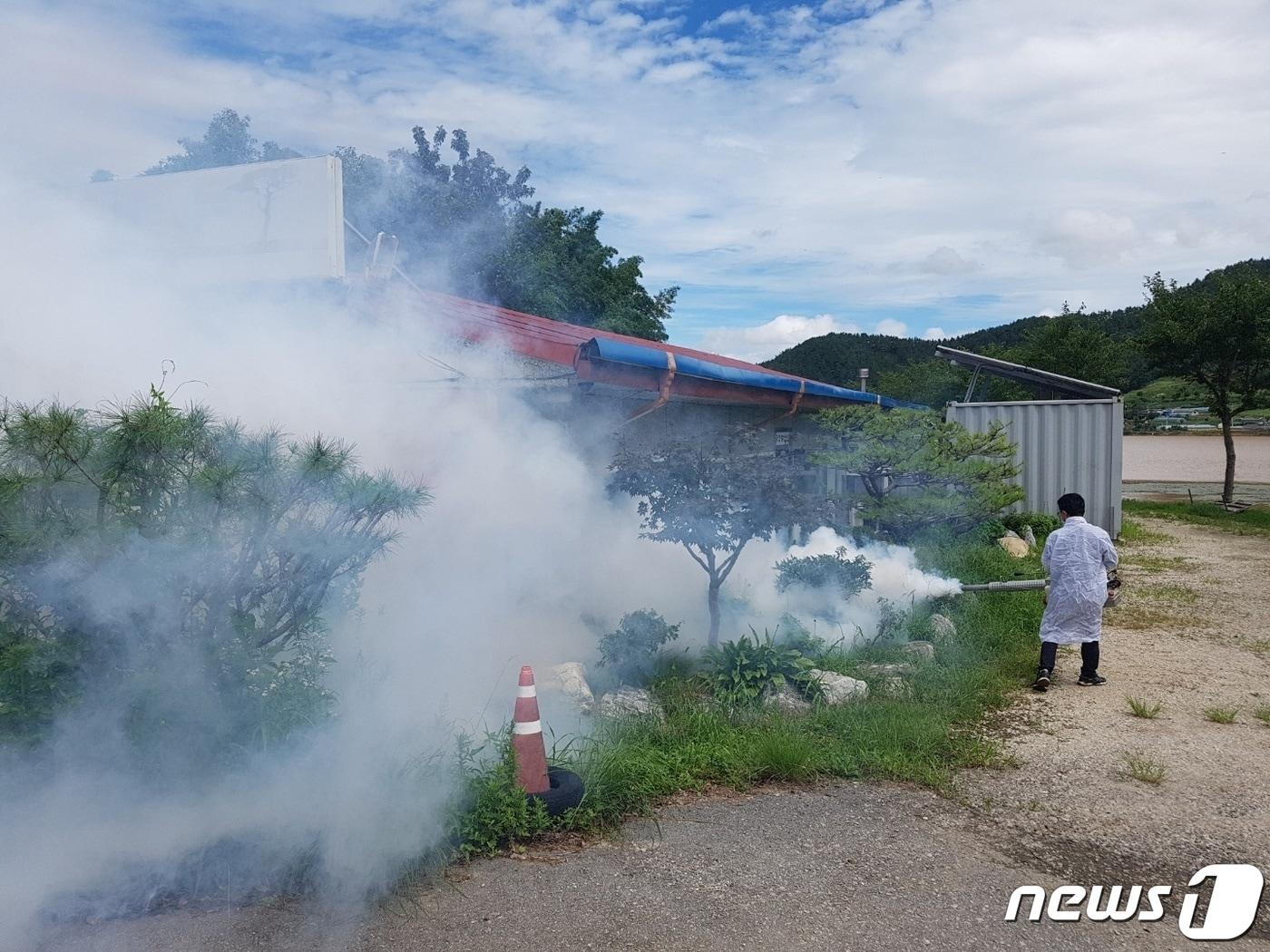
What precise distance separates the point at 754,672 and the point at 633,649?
770 mm

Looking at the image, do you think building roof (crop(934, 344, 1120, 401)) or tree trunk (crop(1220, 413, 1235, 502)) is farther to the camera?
tree trunk (crop(1220, 413, 1235, 502))

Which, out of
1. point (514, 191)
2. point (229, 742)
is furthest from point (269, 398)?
point (514, 191)

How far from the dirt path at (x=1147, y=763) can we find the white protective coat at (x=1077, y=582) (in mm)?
397

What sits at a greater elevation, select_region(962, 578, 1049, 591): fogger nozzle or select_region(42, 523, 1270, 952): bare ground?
select_region(962, 578, 1049, 591): fogger nozzle

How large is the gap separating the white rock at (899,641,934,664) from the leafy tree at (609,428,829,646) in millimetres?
1284

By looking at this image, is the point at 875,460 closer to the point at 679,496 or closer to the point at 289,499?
the point at 679,496

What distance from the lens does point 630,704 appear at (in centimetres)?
502

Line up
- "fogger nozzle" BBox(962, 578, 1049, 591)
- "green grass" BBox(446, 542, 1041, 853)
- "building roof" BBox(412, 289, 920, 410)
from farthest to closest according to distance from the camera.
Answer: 1. "fogger nozzle" BBox(962, 578, 1049, 591)
2. "building roof" BBox(412, 289, 920, 410)
3. "green grass" BBox(446, 542, 1041, 853)

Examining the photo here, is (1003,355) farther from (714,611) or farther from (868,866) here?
(868,866)

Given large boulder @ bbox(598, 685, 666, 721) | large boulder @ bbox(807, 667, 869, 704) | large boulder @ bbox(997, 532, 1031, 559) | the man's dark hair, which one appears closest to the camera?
large boulder @ bbox(598, 685, 666, 721)

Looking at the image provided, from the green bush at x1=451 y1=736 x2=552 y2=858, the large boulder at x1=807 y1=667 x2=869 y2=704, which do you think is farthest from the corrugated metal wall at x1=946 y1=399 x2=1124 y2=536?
the green bush at x1=451 y1=736 x2=552 y2=858

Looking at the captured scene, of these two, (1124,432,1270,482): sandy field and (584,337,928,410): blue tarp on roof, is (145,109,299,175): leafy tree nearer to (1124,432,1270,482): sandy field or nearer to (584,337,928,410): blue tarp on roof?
(584,337,928,410): blue tarp on roof

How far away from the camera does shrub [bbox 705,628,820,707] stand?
530 centimetres

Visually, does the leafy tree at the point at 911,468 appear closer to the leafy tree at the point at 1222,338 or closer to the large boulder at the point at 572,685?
the large boulder at the point at 572,685
